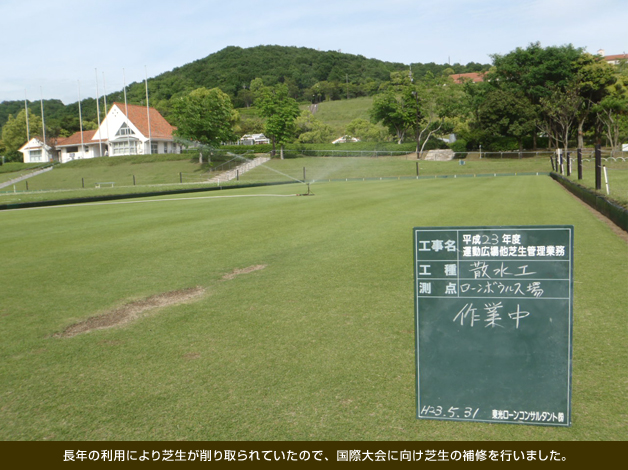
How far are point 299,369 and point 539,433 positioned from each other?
1.85 meters

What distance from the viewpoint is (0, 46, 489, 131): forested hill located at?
4852 inches

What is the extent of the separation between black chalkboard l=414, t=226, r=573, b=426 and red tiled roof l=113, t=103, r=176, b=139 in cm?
7982

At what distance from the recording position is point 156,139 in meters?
79.1

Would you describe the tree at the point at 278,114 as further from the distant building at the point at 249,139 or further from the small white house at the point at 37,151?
the small white house at the point at 37,151

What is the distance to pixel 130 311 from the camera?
20.0 ft

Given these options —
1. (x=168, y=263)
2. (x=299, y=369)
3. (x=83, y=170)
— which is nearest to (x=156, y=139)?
(x=83, y=170)

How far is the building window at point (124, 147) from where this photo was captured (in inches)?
3157

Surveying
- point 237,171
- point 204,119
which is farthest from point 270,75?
point 237,171

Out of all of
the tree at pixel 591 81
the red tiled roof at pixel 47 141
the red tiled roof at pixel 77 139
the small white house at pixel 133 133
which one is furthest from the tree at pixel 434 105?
the red tiled roof at pixel 47 141

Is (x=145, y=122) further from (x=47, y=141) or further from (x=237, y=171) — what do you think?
(x=237, y=171)

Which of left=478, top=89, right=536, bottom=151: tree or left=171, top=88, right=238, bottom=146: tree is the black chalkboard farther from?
left=171, top=88, right=238, bottom=146: tree

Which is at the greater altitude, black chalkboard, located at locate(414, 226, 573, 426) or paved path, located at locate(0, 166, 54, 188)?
paved path, located at locate(0, 166, 54, 188)

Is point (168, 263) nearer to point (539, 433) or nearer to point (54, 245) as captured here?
point (54, 245)

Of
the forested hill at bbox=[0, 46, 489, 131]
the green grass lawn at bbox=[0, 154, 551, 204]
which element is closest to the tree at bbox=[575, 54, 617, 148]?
the green grass lawn at bbox=[0, 154, 551, 204]
